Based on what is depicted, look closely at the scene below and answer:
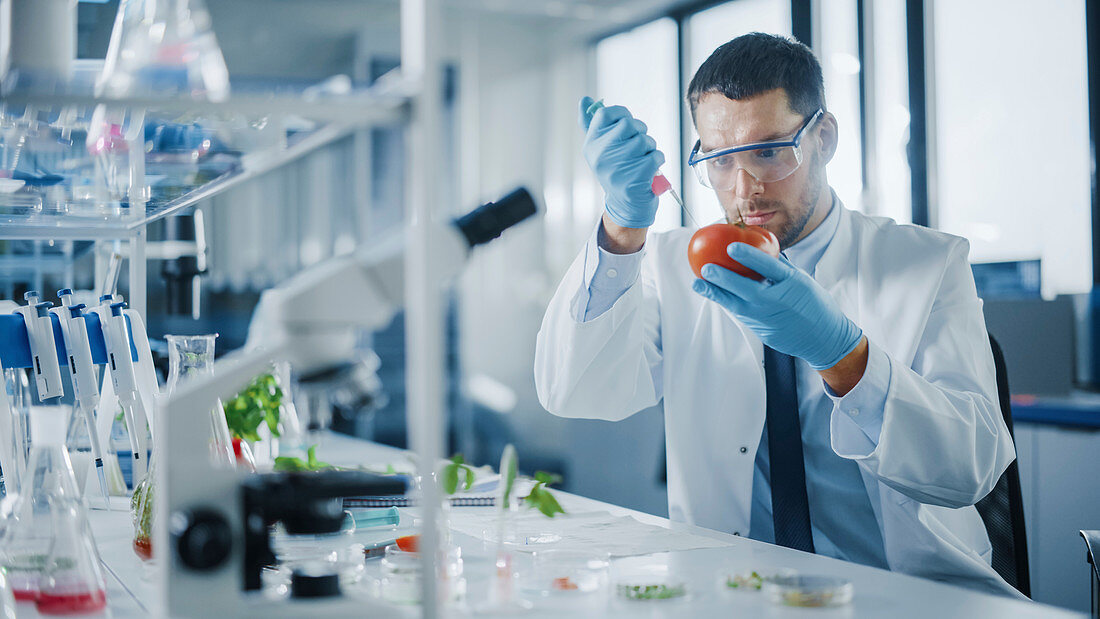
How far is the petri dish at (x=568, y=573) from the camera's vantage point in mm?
1001

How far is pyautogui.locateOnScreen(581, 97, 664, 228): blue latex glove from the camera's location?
153 cm

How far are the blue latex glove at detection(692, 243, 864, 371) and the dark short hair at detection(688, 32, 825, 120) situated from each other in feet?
1.38

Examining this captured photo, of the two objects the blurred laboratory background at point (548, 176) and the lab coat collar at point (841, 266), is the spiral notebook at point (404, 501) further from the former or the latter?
the lab coat collar at point (841, 266)

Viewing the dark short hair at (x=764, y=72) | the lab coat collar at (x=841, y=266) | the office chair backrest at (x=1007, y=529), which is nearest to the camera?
the office chair backrest at (x=1007, y=529)

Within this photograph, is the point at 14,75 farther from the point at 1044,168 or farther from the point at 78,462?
the point at 1044,168

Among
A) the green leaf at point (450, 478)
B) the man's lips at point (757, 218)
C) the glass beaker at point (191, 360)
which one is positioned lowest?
the green leaf at point (450, 478)

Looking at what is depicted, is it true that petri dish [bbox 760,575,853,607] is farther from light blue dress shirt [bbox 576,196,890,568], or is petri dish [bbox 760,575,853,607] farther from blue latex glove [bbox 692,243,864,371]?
light blue dress shirt [bbox 576,196,890,568]

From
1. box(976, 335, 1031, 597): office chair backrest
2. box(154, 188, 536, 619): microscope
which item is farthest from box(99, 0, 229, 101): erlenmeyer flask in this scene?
box(976, 335, 1031, 597): office chair backrest

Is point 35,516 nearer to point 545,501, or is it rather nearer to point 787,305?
point 545,501

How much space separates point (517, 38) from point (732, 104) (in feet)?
13.4

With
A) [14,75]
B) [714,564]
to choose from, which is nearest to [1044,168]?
[714,564]

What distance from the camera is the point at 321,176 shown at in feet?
17.3

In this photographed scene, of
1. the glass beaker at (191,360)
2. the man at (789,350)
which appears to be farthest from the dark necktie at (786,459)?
the glass beaker at (191,360)

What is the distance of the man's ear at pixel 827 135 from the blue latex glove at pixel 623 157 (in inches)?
15.6
